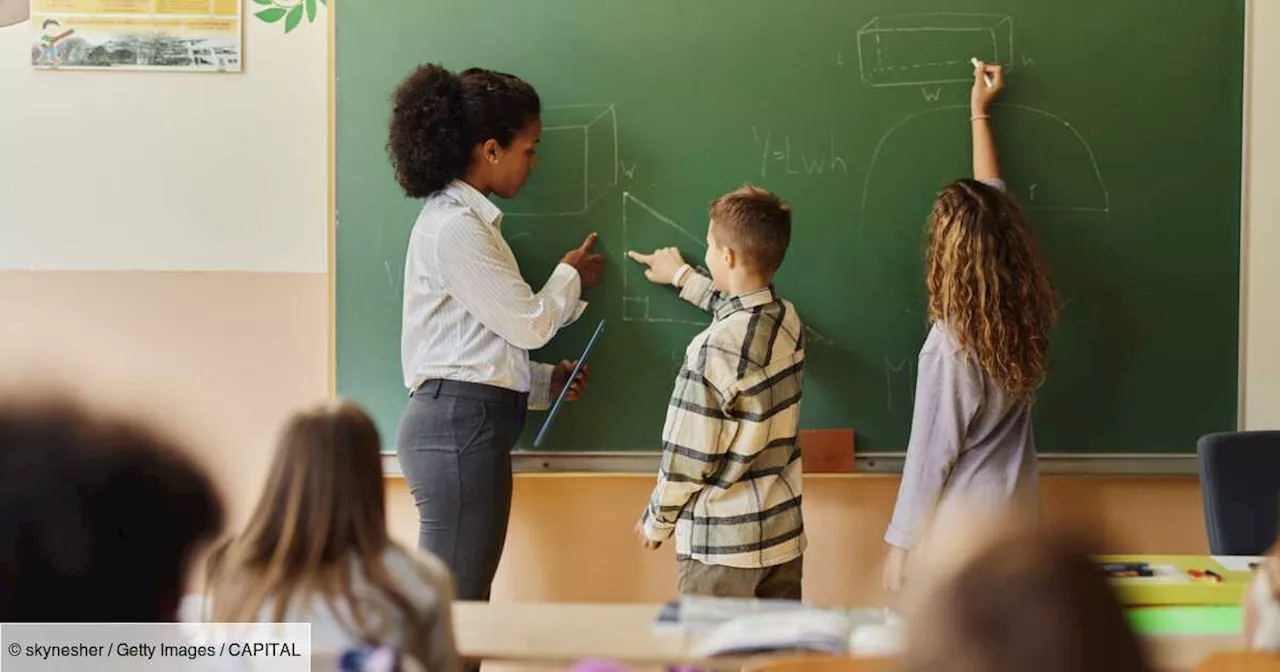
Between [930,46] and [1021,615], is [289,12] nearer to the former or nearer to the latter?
[930,46]

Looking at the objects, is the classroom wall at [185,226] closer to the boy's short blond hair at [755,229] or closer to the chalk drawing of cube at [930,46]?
the boy's short blond hair at [755,229]

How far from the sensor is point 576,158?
326 centimetres

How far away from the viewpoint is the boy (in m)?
2.85

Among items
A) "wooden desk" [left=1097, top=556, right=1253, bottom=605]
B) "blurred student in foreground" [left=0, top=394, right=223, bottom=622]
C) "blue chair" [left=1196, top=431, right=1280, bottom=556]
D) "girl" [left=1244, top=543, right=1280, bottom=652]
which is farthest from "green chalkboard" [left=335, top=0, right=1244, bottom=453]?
"blurred student in foreground" [left=0, top=394, right=223, bottom=622]

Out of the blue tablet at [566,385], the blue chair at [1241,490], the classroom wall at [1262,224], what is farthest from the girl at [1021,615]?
the classroom wall at [1262,224]

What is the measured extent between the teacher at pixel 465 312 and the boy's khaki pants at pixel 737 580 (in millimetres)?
491

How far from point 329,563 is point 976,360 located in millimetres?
1674

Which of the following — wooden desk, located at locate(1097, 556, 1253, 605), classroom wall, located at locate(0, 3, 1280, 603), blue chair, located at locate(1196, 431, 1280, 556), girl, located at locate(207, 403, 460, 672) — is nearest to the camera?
girl, located at locate(207, 403, 460, 672)

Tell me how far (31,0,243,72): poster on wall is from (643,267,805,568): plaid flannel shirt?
5.25 feet

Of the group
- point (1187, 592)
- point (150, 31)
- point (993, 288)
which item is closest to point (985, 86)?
point (993, 288)

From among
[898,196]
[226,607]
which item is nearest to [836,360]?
[898,196]

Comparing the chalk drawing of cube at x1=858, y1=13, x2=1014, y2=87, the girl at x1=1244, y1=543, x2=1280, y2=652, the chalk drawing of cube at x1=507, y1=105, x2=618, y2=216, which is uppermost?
the chalk drawing of cube at x1=858, y1=13, x2=1014, y2=87

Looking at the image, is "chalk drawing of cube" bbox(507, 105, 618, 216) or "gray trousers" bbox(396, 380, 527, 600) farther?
"chalk drawing of cube" bbox(507, 105, 618, 216)

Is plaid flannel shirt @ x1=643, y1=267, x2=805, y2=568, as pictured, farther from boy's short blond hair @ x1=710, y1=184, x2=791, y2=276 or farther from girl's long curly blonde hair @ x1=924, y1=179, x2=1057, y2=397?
girl's long curly blonde hair @ x1=924, y1=179, x2=1057, y2=397
